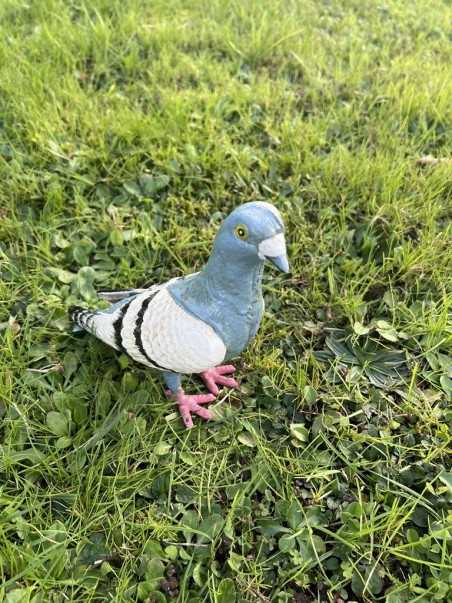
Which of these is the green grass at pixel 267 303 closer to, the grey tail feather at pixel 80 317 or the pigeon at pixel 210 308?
the grey tail feather at pixel 80 317

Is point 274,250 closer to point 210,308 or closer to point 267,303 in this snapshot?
point 210,308

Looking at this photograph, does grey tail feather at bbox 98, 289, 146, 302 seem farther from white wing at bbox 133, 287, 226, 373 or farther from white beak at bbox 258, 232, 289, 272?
white beak at bbox 258, 232, 289, 272

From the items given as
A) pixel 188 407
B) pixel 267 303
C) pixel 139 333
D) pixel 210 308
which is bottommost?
pixel 188 407

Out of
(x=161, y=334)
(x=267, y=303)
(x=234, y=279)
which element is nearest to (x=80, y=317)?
(x=161, y=334)

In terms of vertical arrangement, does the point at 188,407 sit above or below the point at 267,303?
below

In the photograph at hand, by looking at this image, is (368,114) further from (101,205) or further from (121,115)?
(101,205)

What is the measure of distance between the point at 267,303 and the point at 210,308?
2.46 feet

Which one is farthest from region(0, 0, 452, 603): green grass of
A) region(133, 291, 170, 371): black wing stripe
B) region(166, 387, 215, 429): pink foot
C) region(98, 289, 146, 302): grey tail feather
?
region(133, 291, 170, 371): black wing stripe

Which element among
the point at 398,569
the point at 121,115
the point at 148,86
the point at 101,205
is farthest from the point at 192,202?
the point at 398,569

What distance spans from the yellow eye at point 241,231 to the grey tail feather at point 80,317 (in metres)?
0.79

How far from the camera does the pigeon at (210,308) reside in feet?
5.57

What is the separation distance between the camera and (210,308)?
→ 6.13 feet

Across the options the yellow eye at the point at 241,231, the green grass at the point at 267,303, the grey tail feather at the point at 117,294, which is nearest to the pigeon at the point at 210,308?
the yellow eye at the point at 241,231

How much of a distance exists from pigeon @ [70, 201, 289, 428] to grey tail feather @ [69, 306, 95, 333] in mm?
72
